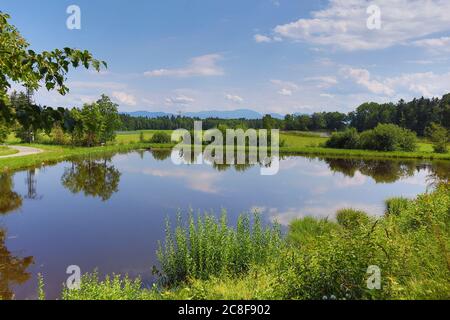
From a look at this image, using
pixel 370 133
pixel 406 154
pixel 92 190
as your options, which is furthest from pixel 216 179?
pixel 370 133

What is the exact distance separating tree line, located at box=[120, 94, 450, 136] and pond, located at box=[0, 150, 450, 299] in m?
43.2

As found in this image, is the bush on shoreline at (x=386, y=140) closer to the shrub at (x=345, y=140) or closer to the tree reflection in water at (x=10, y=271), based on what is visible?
the shrub at (x=345, y=140)

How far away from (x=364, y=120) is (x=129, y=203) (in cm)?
7782

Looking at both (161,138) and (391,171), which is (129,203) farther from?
(161,138)

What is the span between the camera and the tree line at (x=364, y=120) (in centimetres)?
7069

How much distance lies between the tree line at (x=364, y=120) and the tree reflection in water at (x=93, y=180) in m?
40.8

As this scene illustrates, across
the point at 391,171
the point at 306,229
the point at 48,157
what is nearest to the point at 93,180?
the point at 48,157

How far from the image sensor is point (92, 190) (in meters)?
21.0

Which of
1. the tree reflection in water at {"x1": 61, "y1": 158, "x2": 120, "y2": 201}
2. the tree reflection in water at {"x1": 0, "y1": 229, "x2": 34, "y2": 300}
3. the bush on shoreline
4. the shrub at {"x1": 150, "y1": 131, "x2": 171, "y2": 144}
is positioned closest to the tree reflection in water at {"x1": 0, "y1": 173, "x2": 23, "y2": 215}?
the tree reflection in water at {"x1": 61, "y1": 158, "x2": 120, "y2": 201}

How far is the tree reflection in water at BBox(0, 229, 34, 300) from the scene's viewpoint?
326 inches

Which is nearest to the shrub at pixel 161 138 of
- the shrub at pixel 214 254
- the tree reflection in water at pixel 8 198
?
the tree reflection in water at pixel 8 198

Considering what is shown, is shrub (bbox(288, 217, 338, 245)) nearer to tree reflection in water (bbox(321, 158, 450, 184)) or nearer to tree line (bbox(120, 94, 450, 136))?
tree reflection in water (bbox(321, 158, 450, 184))

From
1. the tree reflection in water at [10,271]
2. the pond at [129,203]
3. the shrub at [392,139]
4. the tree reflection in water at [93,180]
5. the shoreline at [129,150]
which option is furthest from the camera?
the shrub at [392,139]
